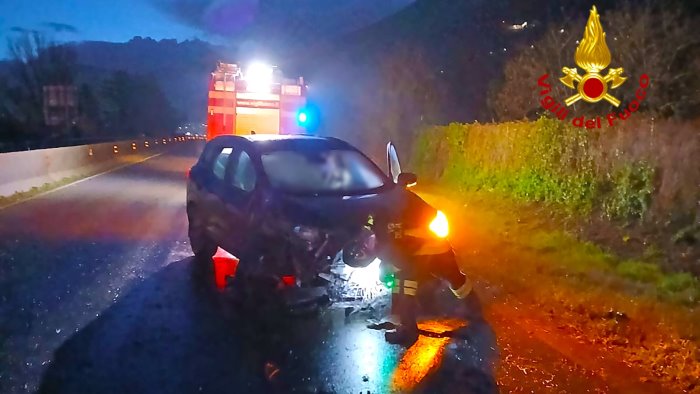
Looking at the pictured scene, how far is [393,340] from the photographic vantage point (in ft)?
21.7

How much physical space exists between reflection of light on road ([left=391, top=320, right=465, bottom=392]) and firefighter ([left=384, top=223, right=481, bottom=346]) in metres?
0.15

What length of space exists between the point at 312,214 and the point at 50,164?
15.3m

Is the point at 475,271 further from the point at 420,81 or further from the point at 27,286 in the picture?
the point at 420,81

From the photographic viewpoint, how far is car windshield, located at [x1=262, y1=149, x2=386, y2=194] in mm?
8039

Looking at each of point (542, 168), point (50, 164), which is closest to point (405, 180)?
point (542, 168)

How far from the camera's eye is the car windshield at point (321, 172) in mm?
8039

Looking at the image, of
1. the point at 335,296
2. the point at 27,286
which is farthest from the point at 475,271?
the point at 27,286

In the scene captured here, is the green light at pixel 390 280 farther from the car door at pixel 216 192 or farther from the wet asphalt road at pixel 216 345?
the car door at pixel 216 192

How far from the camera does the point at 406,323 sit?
6.87m

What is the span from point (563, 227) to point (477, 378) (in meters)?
7.42

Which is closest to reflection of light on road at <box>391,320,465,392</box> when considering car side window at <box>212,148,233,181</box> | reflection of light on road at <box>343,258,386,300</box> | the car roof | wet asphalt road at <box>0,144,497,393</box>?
wet asphalt road at <box>0,144,497,393</box>

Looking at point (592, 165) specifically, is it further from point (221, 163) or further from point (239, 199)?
point (239, 199)

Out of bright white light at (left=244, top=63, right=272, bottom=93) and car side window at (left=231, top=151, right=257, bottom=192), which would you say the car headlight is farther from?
bright white light at (left=244, top=63, right=272, bottom=93)

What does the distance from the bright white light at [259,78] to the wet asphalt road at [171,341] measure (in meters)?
11.3
